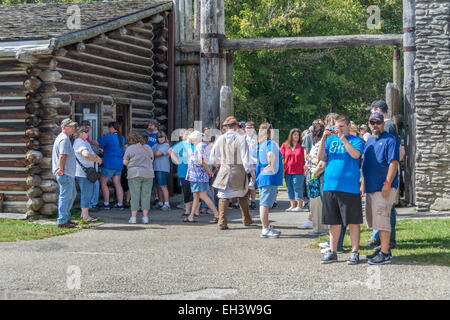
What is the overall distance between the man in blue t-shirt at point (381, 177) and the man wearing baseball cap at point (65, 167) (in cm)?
517

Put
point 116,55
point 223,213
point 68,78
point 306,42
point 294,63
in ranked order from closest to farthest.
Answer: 1. point 223,213
2. point 68,78
3. point 306,42
4. point 116,55
5. point 294,63

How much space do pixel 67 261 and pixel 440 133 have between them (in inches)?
305

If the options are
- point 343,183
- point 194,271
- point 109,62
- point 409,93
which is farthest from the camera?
point 109,62

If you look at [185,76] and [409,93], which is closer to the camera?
[409,93]

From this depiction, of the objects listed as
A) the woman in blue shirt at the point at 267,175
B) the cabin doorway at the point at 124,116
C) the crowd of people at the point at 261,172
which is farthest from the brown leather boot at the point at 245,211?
the cabin doorway at the point at 124,116

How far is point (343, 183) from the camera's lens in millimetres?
7859

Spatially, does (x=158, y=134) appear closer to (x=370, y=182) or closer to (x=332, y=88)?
(x=370, y=182)

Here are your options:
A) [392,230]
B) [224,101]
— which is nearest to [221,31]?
[224,101]

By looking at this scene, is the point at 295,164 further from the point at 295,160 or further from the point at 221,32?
the point at 221,32

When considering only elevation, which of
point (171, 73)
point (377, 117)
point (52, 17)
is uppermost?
point (52, 17)

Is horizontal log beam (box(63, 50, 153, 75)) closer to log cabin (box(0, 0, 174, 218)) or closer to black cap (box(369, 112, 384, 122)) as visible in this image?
log cabin (box(0, 0, 174, 218))

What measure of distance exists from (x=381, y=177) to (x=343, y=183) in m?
0.48

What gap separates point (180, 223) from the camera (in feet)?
38.6

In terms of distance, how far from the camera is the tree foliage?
907 inches
